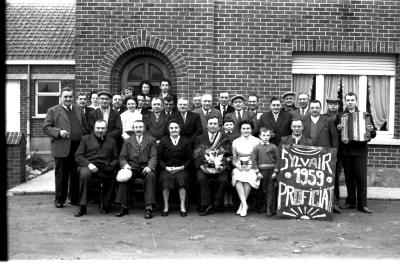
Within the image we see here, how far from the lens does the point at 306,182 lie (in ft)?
26.1

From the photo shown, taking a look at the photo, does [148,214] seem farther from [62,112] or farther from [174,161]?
[62,112]

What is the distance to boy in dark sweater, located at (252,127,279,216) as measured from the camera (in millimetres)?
8078

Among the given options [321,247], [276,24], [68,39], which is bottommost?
[321,247]

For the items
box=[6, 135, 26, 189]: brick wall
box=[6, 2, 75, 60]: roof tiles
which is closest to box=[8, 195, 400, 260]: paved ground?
box=[6, 135, 26, 189]: brick wall

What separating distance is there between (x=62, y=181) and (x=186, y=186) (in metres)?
2.22

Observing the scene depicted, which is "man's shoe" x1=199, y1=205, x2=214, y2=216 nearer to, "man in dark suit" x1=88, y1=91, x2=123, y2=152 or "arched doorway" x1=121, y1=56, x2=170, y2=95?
"man in dark suit" x1=88, y1=91, x2=123, y2=152

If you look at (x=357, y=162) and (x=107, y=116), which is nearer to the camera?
(x=357, y=162)

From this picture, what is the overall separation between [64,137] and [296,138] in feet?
12.9

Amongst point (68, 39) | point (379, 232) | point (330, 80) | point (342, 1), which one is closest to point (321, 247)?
point (379, 232)

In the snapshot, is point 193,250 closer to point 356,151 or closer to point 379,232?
point 379,232

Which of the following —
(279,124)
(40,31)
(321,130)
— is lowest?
(321,130)

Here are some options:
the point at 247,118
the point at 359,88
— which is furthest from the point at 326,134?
the point at 359,88

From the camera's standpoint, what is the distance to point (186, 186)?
8.05m

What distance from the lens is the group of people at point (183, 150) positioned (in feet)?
26.5
